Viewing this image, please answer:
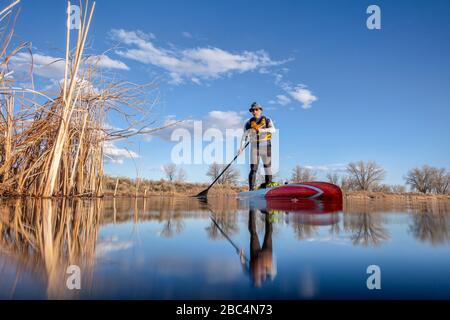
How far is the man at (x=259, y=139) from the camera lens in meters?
7.31

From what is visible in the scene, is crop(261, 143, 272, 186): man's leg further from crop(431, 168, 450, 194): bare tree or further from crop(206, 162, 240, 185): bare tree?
crop(431, 168, 450, 194): bare tree

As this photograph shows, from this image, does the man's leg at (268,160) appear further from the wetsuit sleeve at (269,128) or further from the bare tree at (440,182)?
the bare tree at (440,182)

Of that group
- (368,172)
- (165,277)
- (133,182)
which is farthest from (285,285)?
(368,172)

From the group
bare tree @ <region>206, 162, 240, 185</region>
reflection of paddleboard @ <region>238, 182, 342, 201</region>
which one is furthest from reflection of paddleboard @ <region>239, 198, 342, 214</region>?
bare tree @ <region>206, 162, 240, 185</region>

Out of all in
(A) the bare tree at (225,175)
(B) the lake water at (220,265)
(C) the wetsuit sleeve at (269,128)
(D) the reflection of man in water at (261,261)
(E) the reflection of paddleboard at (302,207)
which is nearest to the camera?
(B) the lake water at (220,265)

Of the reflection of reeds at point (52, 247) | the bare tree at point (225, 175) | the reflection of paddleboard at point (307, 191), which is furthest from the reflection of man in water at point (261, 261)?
the bare tree at point (225, 175)

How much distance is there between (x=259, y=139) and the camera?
7355 mm

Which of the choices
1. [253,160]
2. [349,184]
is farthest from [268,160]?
[349,184]

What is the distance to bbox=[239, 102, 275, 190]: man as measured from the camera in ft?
24.0

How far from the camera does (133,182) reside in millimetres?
14336

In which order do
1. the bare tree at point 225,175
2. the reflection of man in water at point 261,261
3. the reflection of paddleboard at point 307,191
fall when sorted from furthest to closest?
1. the bare tree at point 225,175
2. the reflection of paddleboard at point 307,191
3. the reflection of man in water at point 261,261

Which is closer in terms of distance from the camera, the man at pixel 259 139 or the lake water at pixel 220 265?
the lake water at pixel 220 265

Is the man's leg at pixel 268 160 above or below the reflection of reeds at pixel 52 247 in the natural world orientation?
above
